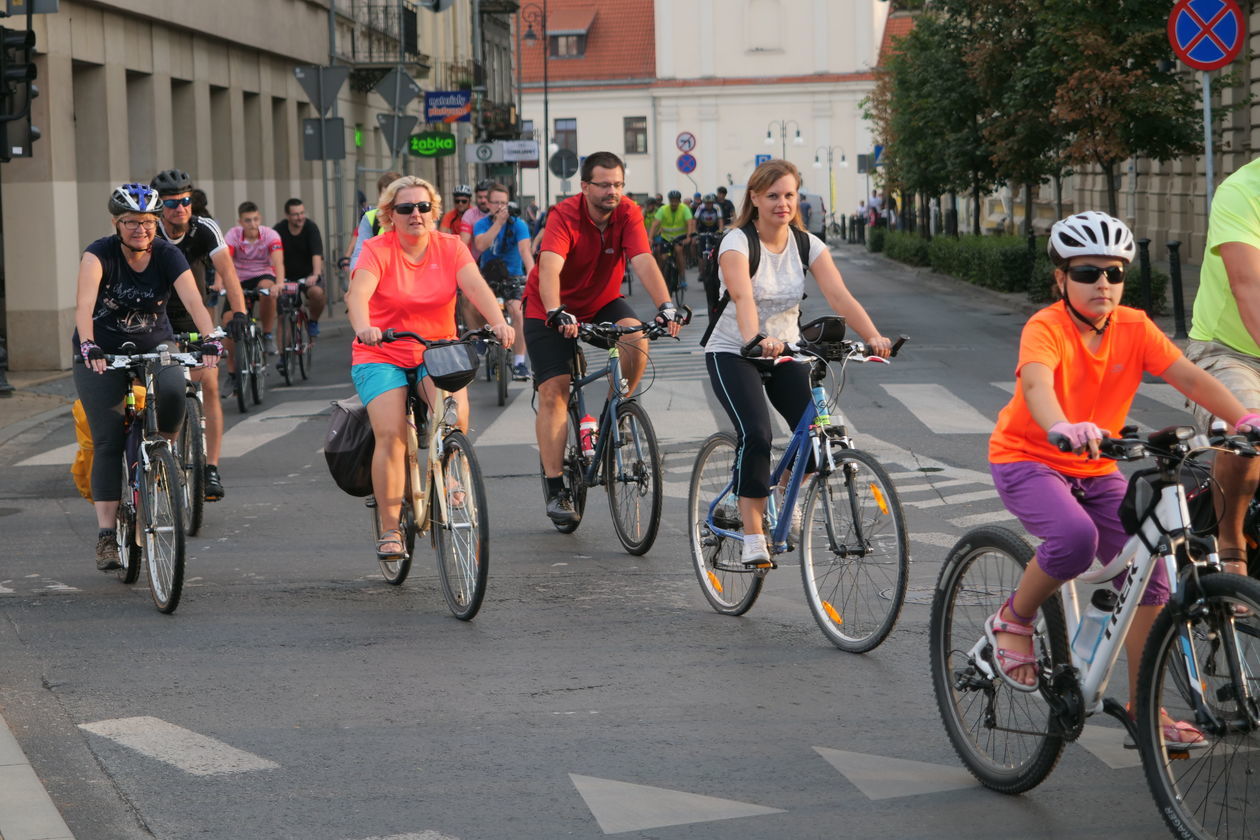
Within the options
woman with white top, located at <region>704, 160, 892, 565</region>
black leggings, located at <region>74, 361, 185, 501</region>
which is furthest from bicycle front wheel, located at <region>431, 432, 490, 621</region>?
black leggings, located at <region>74, 361, 185, 501</region>

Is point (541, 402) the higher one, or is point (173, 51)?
point (173, 51)

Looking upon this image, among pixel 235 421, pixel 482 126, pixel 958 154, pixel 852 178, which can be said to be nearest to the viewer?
pixel 235 421

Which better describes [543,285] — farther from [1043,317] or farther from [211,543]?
[1043,317]

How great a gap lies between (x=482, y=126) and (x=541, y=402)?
53229 millimetres

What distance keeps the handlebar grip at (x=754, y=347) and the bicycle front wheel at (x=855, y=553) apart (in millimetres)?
471

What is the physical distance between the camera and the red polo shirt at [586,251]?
30.4ft

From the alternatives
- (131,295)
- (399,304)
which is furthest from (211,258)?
(399,304)


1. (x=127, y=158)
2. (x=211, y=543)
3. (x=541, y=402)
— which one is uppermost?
(x=127, y=158)

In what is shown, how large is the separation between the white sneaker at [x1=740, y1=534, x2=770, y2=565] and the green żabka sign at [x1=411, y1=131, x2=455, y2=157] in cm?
2679

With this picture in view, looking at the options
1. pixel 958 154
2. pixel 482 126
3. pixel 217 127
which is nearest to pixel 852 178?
pixel 482 126

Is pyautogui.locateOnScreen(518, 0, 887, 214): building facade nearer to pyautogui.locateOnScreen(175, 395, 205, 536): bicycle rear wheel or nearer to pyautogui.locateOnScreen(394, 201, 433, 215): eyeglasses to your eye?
pyautogui.locateOnScreen(175, 395, 205, 536): bicycle rear wheel

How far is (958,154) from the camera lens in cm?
3469

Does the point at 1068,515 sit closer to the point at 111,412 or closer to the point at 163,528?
the point at 163,528

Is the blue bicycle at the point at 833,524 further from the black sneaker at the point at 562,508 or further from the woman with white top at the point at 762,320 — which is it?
the black sneaker at the point at 562,508
